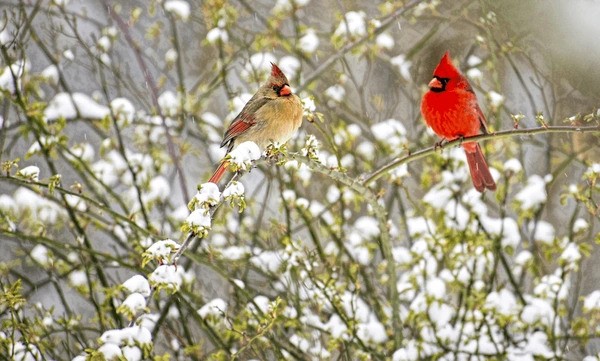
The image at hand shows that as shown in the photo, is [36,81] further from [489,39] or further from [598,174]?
[598,174]

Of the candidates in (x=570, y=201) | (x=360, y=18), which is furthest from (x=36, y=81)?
(x=570, y=201)

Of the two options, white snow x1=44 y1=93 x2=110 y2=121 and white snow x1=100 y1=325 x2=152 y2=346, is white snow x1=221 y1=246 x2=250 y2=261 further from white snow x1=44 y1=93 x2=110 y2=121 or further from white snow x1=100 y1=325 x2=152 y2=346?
white snow x1=100 y1=325 x2=152 y2=346

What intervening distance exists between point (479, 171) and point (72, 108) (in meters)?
2.21

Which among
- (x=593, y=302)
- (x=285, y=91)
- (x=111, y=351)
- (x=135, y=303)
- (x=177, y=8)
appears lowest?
(x=111, y=351)

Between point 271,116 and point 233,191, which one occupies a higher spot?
point 271,116

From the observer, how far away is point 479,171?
3449 millimetres

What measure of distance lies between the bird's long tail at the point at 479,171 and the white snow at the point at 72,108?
1.89 m

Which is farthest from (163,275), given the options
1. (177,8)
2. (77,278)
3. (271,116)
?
(177,8)

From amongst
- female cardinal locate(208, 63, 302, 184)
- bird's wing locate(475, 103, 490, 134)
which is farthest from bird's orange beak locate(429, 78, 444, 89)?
female cardinal locate(208, 63, 302, 184)

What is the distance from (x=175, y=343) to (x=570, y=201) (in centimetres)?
269

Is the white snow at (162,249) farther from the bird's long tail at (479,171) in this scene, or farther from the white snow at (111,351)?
the bird's long tail at (479,171)

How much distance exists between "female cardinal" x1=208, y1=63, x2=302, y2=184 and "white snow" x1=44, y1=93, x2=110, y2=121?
1.34 metres

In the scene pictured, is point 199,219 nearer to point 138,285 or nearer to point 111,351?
point 138,285

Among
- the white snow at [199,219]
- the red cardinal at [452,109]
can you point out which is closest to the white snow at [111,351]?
the white snow at [199,219]
